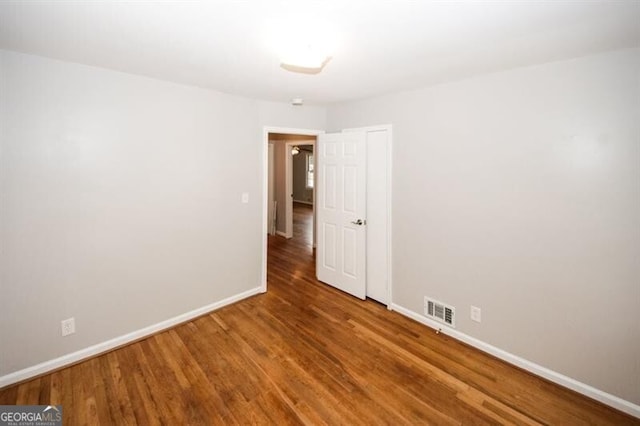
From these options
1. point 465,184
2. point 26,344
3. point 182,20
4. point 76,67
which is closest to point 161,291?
point 26,344

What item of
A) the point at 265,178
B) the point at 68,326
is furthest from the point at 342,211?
the point at 68,326

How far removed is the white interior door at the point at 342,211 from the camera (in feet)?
11.4

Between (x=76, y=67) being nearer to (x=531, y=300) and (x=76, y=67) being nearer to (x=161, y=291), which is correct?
(x=161, y=291)

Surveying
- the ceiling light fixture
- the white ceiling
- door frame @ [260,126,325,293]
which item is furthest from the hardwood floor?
the white ceiling

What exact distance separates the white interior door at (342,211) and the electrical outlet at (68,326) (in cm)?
264

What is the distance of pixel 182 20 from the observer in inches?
62.0

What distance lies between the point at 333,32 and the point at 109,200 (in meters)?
2.27

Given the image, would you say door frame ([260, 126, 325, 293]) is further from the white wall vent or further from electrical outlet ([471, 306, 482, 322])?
electrical outlet ([471, 306, 482, 322])

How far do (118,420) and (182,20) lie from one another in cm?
244

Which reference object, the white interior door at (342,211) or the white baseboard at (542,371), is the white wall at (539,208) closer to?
the white baseboard at (542,371)

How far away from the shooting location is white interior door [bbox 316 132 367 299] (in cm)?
348

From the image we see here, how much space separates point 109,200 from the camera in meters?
2.49

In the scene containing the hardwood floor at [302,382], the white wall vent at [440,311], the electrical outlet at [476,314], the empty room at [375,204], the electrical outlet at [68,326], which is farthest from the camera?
the white wall vent at [440,311]

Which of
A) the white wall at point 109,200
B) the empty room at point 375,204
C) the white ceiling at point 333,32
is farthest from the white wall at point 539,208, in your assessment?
the white wall at point 109,200
